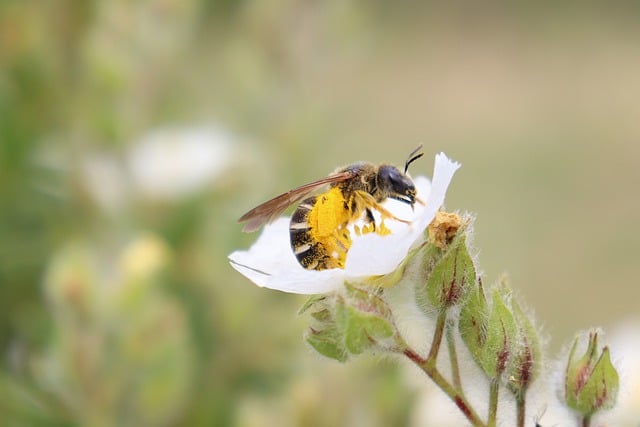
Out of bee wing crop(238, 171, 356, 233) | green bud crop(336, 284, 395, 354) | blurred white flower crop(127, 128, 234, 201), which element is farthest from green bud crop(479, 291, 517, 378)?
blurred white flower crop(127, 128, 234, 201)

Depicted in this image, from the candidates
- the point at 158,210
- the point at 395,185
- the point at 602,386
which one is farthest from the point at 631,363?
the point at 602,386

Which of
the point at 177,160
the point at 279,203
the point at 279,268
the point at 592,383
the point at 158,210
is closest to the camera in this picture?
the point at 592,383

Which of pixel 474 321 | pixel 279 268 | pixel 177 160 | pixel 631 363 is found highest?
pixel 177 160

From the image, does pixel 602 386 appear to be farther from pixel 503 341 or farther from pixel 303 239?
pixel 303 239

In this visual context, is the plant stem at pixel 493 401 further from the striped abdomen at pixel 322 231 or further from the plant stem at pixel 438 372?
the striped abdomen at pixel 322 231

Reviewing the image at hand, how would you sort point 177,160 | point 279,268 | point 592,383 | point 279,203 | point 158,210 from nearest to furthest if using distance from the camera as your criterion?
point 592,383 < point 279,268 < point 279,203 < point 158,210 < point 177,160

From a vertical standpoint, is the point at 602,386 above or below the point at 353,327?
below
